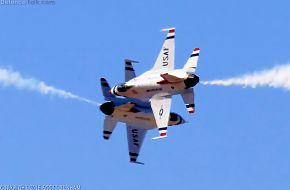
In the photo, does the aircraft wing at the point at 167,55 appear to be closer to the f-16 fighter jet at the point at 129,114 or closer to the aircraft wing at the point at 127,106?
the f-16 fighter jet at the point at 129,114

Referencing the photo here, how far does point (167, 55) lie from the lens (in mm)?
111188

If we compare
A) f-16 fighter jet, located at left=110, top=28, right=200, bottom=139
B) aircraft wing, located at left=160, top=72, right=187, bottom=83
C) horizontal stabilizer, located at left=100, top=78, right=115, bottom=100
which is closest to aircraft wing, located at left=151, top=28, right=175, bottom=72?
f-16 fighter jet, located at left=110, top=28, right=200, bottom=139

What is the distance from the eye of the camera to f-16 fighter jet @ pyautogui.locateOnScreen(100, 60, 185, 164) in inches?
4441

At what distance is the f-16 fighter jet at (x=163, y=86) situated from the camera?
106500mm

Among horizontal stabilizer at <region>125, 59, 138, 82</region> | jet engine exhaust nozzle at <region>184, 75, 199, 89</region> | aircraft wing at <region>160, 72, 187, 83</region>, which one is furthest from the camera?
horizontal stabilizer at <region>125, 59, 138, 82</region>

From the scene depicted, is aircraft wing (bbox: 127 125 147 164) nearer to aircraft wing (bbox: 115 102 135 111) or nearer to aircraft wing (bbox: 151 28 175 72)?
aircraft wing (bbox: 115 102 135 111)

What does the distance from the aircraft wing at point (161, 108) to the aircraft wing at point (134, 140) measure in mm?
6731

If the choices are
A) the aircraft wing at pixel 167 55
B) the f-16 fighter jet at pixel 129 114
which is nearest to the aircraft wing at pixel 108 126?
the f-16 fighter jet at pixel 129 114

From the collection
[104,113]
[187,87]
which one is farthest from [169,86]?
[104,113]

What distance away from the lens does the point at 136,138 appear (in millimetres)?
116062

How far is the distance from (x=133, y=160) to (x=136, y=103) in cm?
641

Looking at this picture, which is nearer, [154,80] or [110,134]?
[154,80]

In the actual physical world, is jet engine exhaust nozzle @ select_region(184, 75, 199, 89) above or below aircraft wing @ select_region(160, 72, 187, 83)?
below

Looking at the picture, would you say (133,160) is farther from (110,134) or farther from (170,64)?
(170,64)
